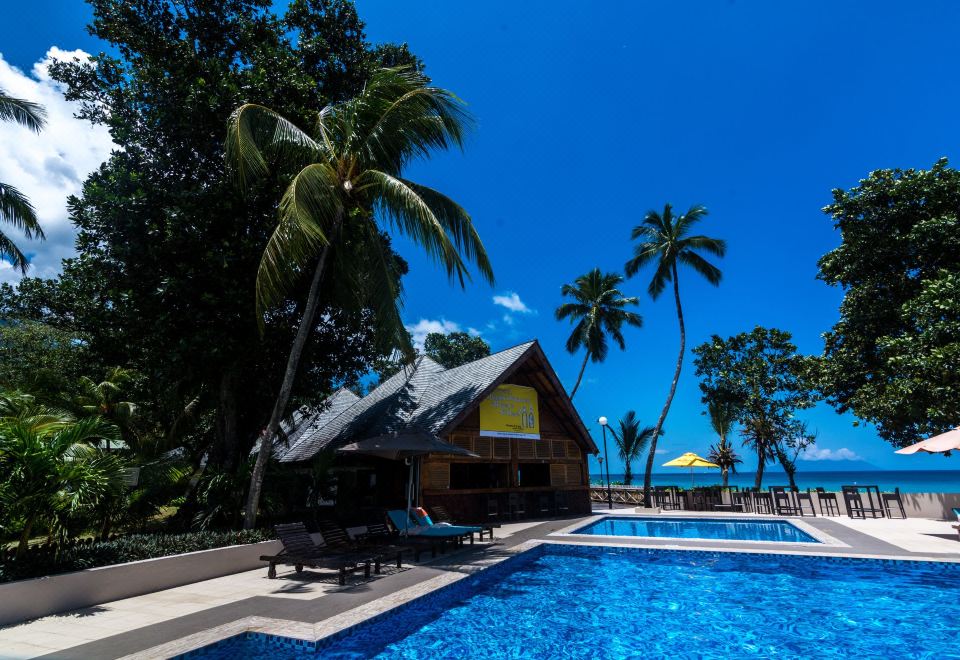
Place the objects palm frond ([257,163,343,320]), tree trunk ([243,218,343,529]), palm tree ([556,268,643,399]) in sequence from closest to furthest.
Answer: palm frond ([257,163,343,320])
tree trunk ([243,218,343,529])
palm tree ([556,268,643,399])

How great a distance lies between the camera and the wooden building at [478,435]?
15.6 metres

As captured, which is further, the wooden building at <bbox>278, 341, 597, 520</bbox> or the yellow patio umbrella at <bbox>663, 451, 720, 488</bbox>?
the yellow patio umbrella at <bbox>663, 451, 720, 488</bbox>

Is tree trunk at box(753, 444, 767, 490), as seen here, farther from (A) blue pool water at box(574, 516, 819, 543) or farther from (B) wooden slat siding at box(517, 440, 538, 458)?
(B) wooden slat siding at box(517, 440, 538, 458)

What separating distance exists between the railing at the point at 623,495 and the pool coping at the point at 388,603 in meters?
12.1

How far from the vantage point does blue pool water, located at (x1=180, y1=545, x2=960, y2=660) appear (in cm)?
527

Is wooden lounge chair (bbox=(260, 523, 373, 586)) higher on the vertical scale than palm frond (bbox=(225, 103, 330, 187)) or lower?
lower

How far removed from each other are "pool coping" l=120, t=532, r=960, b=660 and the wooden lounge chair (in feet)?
4.14

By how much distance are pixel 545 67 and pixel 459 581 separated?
53.7 feet

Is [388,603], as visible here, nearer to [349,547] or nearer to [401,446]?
[349,547]

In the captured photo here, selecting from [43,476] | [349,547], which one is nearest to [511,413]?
[349,547]

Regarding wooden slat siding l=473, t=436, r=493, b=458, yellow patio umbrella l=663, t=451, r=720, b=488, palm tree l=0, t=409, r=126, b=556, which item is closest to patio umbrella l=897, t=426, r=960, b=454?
wooden slat siding l=473, t=436, r=493, b=458

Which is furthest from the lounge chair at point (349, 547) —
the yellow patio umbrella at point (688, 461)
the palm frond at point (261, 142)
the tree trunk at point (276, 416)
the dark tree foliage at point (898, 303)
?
the yellow patio umbrella at point (688, 461)

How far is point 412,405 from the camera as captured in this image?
17.8 meters

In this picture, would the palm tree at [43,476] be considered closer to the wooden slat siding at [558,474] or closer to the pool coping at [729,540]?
the pool coping at [729,540]
